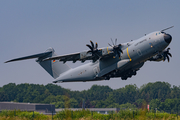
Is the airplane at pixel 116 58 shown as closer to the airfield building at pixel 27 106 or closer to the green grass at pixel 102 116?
the green grass at pixel 102 116

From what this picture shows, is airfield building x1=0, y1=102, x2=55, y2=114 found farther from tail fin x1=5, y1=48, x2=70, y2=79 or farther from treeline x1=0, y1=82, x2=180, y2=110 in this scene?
tail fin x1=5, y1=48, x2=70, y2=79

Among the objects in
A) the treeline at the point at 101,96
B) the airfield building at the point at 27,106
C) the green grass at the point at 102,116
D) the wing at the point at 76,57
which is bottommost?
the green grass at the point at 102,116

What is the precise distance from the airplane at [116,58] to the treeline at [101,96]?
90.7ft

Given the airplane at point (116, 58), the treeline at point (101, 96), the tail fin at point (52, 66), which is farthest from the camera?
the treeline at point (101, 96)

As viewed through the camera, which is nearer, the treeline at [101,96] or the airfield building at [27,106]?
the airfield building at [27,106]

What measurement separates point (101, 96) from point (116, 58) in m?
48.6

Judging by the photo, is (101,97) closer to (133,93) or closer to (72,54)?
(133,93)

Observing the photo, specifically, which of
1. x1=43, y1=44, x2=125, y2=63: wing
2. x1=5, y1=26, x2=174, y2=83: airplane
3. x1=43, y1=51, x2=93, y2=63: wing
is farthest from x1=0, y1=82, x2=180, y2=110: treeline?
x1=43, y1=44, x2=125, y2=63: wing

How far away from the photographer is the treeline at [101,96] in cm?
6612

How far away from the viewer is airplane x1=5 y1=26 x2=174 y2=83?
27.6 meters

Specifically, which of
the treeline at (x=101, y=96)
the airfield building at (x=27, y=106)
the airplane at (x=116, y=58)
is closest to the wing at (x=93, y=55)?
the airplane at (x=116, y=58)

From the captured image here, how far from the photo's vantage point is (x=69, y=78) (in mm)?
33781

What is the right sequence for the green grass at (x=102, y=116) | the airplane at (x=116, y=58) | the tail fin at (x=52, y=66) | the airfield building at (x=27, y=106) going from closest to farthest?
the green grass at (x=102, y=116) → the airplane at (x=116, y=58) → the tail fin at (x=52, y=66) → the airfield building at (x=27, y=106)

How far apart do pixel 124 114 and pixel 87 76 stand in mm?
7320
